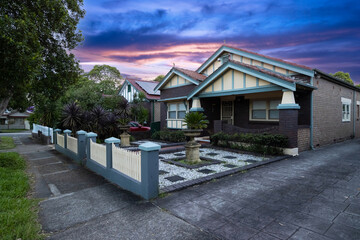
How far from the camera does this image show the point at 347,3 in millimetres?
10047

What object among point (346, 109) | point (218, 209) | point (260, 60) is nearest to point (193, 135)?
point (218, 209)

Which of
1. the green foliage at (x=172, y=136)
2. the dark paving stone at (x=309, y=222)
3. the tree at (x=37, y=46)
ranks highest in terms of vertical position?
the tree at (x=37, y=46)

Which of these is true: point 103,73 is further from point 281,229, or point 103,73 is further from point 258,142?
point 281,229

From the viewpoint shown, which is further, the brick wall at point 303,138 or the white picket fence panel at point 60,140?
the white picket fence panel at point 60,140

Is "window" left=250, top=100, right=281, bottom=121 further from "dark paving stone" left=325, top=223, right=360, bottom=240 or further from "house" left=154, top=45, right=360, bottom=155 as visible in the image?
"dark paving stone" left=325, top=223, right=360, bottom=240

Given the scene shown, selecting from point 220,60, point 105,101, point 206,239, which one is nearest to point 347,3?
point 220,60

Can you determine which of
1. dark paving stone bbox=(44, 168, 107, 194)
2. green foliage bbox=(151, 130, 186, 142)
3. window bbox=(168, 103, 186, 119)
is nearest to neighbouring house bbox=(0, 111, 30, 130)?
window bbox=(168, 103, 186, 119)

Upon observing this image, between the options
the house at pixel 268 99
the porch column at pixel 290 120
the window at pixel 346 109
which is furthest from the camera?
the window at pixel 346 109

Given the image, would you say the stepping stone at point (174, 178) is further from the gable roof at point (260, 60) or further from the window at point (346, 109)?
the window at point (346, 109)

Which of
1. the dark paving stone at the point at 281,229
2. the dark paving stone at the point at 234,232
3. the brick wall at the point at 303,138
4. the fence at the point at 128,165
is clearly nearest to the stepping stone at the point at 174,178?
the fence at the point at 128,165

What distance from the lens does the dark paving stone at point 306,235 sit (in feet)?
9.14

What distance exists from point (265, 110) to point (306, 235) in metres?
9.85

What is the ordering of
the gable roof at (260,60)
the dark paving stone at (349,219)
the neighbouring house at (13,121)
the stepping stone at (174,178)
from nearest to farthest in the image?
the dark paving stone at (349,219) → the stepping stone at (174,178) → the gable roof at (260,60) → the neighbouring house at (13,121)

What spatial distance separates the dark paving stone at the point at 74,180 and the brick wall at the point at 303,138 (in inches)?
329
